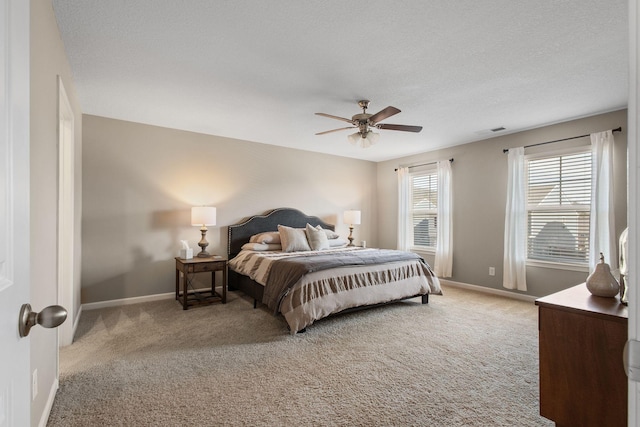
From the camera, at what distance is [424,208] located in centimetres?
599

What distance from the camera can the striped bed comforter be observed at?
320 centimetres

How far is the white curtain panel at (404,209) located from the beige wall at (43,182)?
17.5 feet

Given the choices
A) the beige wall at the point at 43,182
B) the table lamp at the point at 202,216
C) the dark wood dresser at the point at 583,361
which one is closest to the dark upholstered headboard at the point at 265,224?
the table lamp at the point at 202,216

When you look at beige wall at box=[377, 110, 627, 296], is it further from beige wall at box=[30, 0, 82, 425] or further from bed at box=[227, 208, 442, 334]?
beige wall at box=[30, 0, 82, 425]

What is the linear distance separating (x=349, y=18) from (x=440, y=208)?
412cm

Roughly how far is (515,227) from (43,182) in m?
5.18

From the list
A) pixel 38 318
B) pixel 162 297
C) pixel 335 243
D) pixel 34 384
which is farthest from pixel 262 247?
pixel 38 318

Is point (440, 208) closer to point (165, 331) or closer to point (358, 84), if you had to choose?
point (358, 84)

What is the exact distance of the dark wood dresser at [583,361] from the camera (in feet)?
4.94

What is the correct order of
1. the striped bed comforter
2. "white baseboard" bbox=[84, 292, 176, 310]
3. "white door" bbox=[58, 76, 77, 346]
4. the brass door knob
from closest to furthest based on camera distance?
the brass door knob < "white door" bbox=[58, 76, 77, 346] < the striped bed comforter < "white baseboard" bbox=[84, 292, 176, 310]

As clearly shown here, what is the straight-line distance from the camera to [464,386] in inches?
87.7

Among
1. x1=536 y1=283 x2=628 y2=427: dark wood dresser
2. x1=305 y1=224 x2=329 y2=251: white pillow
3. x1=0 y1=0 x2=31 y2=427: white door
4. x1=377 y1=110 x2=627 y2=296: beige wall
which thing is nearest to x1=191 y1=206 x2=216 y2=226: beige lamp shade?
x1=305 y1=224 x2=329 y2=251: white pillow

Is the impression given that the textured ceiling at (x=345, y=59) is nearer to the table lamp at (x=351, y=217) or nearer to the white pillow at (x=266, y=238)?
the white pillow at (x=266, y=238)

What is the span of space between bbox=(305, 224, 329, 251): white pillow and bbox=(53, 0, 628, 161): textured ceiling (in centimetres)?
184
